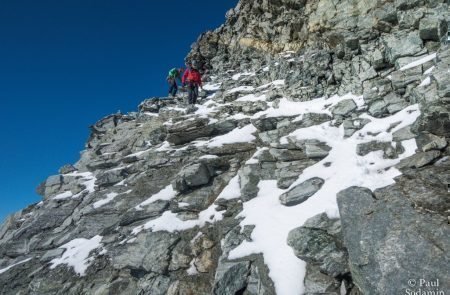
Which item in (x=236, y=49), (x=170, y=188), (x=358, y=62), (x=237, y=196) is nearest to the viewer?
(x=237, y=196)

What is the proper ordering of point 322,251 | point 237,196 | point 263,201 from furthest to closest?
point 237,196, point 263,201, point 322,251

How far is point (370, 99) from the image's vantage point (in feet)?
57.4

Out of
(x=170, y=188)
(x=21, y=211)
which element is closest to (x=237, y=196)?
(x=170, y=188)

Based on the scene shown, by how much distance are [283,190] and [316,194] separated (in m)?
1.82

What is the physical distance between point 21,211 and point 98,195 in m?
7.44

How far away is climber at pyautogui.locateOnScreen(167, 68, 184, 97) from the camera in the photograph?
35594 mm

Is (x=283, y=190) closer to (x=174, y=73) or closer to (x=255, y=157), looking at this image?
(x=255, y=157)

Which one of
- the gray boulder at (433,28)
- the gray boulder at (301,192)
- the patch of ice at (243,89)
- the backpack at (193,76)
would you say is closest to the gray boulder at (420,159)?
the gray boulder at (301,192)

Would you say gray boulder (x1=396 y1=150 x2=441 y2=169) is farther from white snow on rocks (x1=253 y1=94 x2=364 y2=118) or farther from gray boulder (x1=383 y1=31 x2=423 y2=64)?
gray boulder (x1=383 y1=31 x2=423 y2=64)

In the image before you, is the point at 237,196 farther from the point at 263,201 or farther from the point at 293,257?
the point at 293,257

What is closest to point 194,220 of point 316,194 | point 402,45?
point 316,194

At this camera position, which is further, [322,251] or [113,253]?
[113,253]

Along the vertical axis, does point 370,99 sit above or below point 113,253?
above


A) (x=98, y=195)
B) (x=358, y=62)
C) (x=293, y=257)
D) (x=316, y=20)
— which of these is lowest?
(x=293, y=257)
